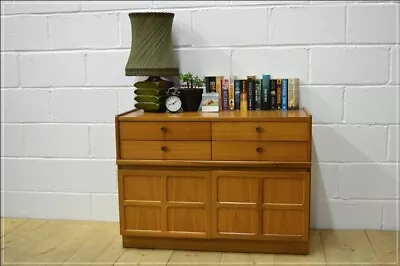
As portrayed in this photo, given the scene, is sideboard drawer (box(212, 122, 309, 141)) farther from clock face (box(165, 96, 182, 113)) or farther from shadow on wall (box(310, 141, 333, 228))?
shadow on wall (box(310, 141, 333, 228))

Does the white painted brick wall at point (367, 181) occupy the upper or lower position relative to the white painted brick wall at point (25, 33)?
lower

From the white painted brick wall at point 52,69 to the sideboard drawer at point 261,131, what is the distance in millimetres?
1055

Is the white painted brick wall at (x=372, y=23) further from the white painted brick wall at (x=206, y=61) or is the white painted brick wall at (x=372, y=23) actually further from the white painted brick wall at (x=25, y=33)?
the white painted brick wall at (x=25, y=33)

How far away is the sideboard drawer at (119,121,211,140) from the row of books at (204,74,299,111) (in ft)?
1.17

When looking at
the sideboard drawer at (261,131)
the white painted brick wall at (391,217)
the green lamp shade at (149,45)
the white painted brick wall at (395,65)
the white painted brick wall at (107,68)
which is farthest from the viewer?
the white painted brick wall at (107,68)

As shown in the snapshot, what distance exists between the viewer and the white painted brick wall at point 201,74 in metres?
3.01

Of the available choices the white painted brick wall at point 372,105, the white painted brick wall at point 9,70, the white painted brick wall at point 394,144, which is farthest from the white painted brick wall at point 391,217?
the white painted brick wall at point 9,70

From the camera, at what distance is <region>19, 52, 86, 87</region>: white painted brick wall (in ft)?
10.7

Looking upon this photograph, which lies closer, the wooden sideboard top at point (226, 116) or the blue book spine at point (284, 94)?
the wooden sideboard top at point (226, 116)

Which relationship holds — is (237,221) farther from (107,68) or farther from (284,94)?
(107,68)

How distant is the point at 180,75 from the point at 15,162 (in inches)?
48.8

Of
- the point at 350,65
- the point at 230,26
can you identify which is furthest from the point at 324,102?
the point at 230,26

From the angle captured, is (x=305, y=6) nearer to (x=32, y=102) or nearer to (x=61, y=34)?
(x=61, y=34)

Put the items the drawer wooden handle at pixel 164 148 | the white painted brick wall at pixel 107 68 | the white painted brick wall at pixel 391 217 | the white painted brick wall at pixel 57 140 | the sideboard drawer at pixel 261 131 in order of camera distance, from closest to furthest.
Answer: the sideboard drawer at pixel 261 131
the drawer wooden handle at pixel 164 148
the white painted brick wall at pixel 391 217
the white painted brick wall at pixel 107 68
the white painted brick wall at pixel 57 140
